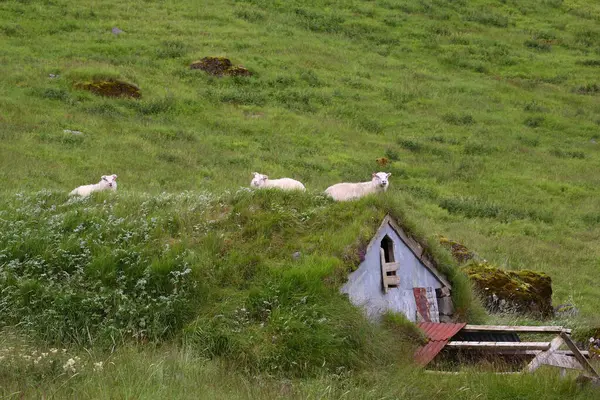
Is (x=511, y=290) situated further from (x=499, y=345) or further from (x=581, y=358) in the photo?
(x=581, y=358)

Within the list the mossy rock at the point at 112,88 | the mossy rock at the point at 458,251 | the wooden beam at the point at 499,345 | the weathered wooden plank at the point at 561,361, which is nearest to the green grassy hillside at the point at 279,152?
the mossy rock at the point at 112,88

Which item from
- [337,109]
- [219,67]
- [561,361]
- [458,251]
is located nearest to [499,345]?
[561,361]

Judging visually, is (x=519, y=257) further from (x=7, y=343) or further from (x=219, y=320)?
(x=7, y=343)

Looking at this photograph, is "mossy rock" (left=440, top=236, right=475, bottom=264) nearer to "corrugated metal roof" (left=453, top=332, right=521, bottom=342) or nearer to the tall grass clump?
"corrugated metal roof" (left=453, top=332, right=521, bottom=342)

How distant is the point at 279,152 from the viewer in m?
28.9

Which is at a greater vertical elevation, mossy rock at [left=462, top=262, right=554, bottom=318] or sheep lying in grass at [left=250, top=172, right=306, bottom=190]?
sheep lying in grass at [left=250, top=172, right=306, bottom=190]

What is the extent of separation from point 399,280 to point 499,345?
250 cm

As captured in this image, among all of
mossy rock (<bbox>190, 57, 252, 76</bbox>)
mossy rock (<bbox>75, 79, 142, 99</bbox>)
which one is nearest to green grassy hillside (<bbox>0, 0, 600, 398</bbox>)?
mossy rock (<bbox>75, 79, 142, 99</bbox>)

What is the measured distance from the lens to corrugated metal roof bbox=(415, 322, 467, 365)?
1156cm

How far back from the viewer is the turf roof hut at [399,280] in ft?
43.3

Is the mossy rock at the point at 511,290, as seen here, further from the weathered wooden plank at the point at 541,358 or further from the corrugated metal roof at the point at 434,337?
the weathered wooden plank at the point at 541,358

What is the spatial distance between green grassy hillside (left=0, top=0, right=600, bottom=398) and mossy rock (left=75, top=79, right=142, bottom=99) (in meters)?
0.48

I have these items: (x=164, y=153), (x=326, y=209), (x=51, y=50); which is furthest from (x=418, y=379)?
(x=51, y=50)

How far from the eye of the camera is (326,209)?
14.2m
